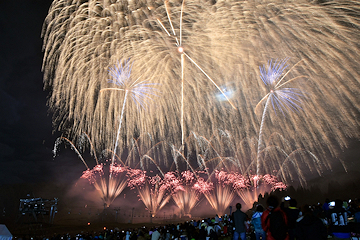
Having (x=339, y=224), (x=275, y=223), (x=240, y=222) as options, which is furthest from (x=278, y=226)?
(x=339, y=224)

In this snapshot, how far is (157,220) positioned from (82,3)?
58329 millimetres

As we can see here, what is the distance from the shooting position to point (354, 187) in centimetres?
5816

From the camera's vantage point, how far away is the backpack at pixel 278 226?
4.75 meters

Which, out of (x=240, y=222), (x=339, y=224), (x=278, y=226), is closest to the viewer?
(x=278, y=226)

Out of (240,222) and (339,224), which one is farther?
(339,224)

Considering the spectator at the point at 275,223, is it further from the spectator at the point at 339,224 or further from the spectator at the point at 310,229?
the spectator at the point at 339,224

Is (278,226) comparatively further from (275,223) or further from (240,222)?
(240,222)

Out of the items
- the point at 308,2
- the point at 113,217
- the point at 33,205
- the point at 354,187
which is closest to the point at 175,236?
the point at 308,2

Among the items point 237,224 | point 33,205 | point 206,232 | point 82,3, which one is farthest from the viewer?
point 33,205

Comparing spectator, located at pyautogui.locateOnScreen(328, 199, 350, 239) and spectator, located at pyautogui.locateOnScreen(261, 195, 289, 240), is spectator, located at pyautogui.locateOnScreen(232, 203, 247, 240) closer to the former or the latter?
spectator, located at pyautogui.locateOnScreen(328, 199, 350, 239)

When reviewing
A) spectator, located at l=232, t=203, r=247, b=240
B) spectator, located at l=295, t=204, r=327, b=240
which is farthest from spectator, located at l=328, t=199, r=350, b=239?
spectator, located at l=295, t=204, r=327, b=240

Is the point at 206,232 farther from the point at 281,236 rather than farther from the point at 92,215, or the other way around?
the point at 92,215

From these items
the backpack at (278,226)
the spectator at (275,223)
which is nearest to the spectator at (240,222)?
the spectator at (275,223)

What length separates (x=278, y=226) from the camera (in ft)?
15.7
